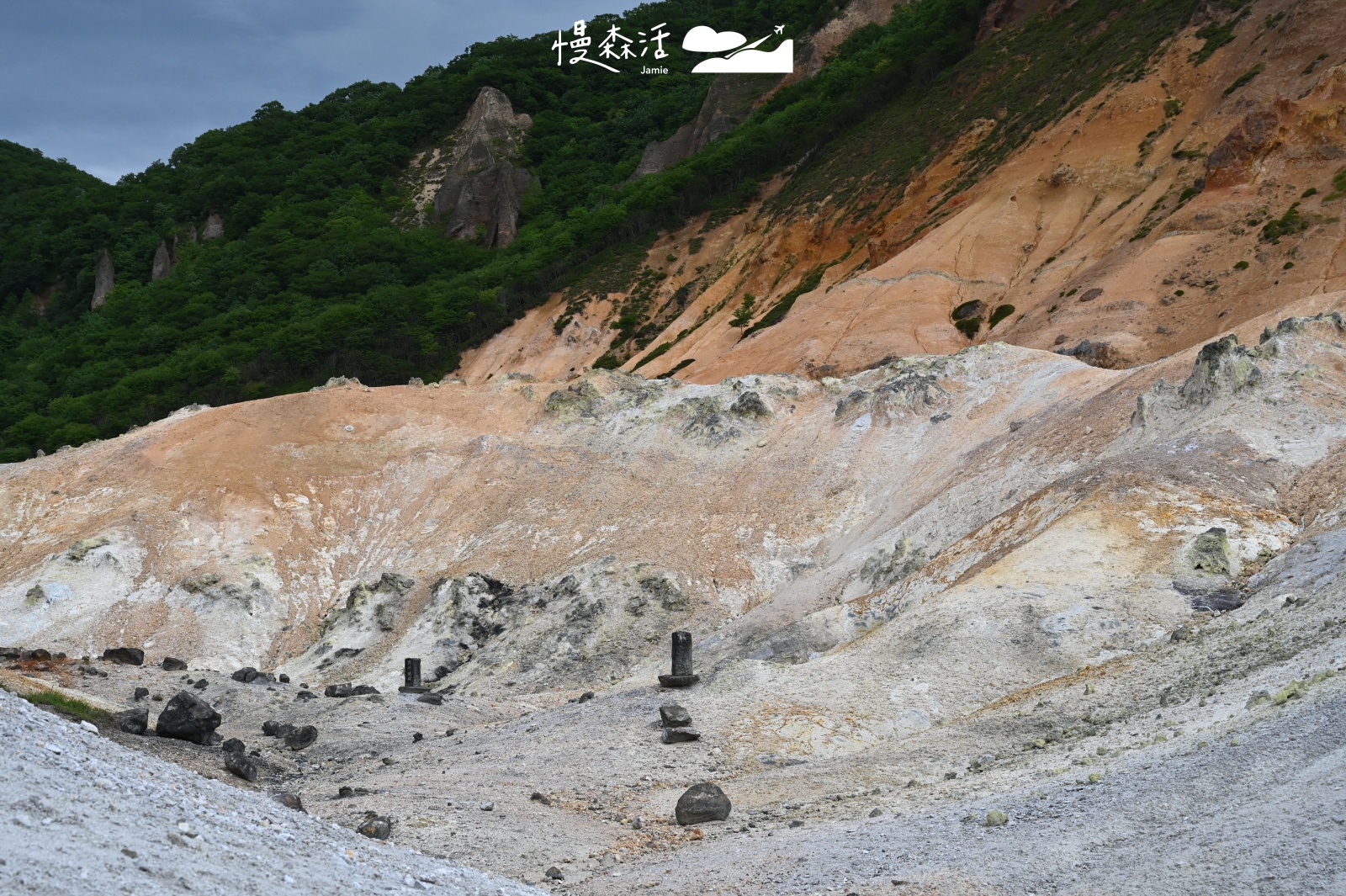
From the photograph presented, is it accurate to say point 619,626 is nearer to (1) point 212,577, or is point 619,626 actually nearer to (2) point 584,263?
(1) point 212,577

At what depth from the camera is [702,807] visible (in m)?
12.0

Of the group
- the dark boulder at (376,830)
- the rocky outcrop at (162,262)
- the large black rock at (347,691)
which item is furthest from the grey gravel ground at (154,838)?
the rocky outcrop at (162,262)

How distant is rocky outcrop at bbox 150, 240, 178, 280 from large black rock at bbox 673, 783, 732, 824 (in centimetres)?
8980

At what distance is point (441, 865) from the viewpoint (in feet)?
30.5

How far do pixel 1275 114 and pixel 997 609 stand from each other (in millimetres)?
30446

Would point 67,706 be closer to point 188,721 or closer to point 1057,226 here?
point 188,721

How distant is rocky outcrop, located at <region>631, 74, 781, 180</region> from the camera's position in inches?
3169

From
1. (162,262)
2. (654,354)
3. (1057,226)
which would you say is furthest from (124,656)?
(162,262)

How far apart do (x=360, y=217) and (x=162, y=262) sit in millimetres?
17361

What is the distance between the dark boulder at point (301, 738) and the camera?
17.2 metres

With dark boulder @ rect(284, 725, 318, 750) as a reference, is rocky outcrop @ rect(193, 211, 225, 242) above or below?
above

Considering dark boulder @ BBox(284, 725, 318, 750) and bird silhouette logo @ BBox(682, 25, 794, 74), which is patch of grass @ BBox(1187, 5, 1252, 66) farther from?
dark boulder @ BBox(284, 725, 318, 750)

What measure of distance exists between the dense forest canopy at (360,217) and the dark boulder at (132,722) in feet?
→ 162

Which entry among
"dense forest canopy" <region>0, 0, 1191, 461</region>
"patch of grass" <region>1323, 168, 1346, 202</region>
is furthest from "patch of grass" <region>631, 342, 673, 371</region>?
"patch of grass" <region>1323, 168, 1346, 202</region>
